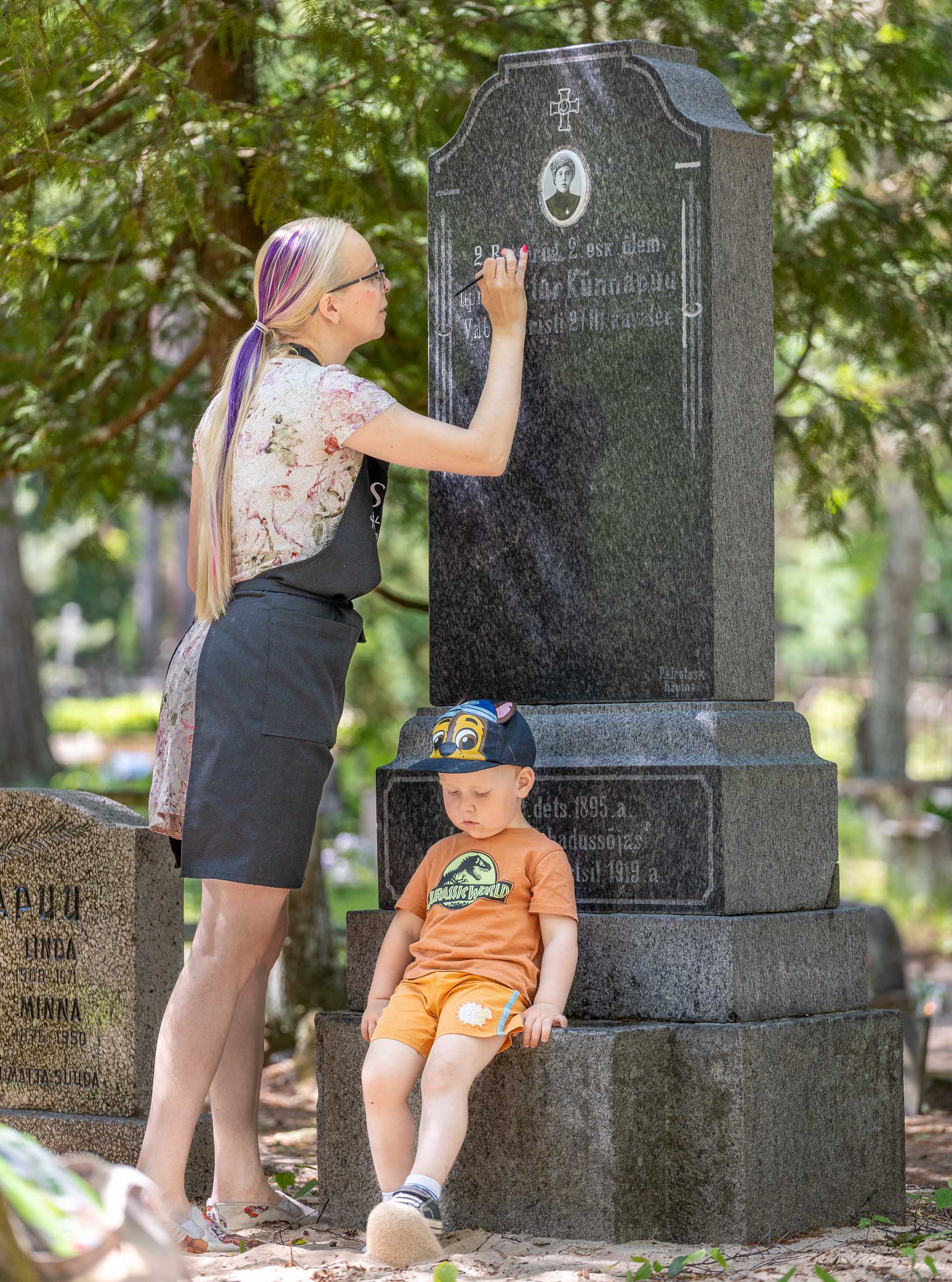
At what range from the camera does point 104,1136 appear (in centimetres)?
466

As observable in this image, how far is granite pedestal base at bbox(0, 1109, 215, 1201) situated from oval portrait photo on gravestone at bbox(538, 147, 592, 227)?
2.67 meters

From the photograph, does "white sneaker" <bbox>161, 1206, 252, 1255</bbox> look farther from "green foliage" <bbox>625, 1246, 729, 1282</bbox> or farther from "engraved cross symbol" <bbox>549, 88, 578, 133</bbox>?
"engraved cross symbol" <bbox>549, 88, 578, 133</bbox>

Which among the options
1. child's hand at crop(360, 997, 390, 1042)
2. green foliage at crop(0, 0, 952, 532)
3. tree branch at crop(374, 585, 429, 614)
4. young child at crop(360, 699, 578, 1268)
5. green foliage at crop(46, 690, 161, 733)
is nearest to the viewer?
young child at crop(360, 699, 578, 1268)

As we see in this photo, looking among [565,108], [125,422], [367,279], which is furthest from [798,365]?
[367,279]

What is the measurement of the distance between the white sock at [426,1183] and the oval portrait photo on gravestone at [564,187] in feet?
7.98

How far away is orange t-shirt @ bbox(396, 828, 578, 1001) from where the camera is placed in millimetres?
3801

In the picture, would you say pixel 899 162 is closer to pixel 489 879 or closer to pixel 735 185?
pixel 735 185

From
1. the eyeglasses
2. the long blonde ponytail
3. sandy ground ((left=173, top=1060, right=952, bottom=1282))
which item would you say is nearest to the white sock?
sandy ground ((left=173, top=1060, right=952, bottom=1282))

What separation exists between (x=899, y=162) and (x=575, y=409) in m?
3.24

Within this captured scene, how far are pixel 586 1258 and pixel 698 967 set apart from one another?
71cm

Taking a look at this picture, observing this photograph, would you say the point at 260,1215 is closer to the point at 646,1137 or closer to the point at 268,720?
the point at 646,1137

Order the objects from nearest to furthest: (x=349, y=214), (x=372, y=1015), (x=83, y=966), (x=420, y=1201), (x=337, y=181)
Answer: (x=420, y=1201)
(x=372, y=1015)
(x=83, y=966)
(x=337, y=181)
(x=349, y=214)

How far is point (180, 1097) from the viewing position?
3770mm

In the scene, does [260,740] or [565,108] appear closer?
[260,740]
